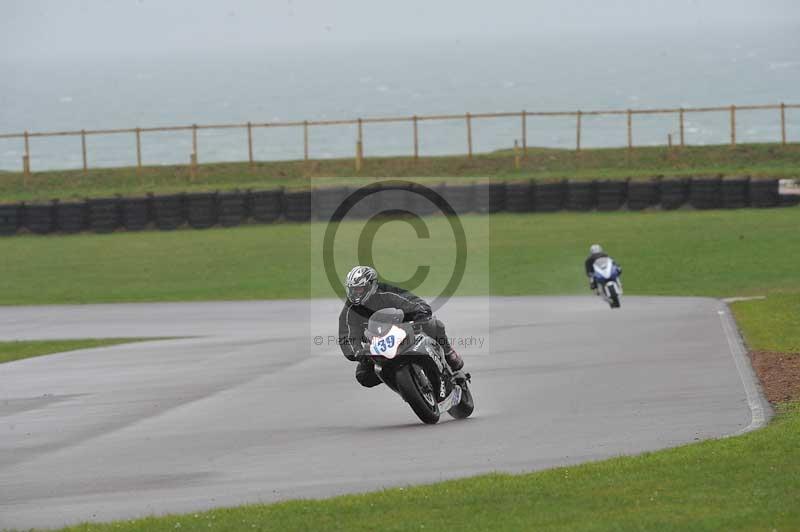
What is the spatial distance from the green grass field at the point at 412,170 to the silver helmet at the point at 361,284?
36.8 metres

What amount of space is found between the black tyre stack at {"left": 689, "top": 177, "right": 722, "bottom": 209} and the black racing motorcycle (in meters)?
28.9

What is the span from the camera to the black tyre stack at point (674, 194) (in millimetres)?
42031

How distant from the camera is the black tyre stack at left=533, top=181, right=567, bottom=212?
42750mm

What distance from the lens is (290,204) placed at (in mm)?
43062

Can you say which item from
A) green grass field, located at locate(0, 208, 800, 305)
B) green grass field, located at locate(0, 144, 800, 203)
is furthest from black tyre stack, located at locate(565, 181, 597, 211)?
green grass field, located at locate(0, 144, 800, 203)

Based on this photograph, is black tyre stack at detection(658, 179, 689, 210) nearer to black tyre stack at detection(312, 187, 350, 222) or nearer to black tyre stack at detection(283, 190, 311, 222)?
black tyre stack at detection(312, 187, 350, 222)

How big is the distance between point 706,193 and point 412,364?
30.0 m

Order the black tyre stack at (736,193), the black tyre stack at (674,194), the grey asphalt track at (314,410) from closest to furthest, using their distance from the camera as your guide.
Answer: the grey asphalt track at (314,410), the black tyre stack at (736,193), the black tyre stack at (674,194)

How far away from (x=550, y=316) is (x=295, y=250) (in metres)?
13.9

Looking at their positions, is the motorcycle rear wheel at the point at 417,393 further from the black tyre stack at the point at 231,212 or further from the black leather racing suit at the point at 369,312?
the black tyre stack at the point at 231,212

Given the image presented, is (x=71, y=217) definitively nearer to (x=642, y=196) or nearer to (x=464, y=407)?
(x=642, y=196)

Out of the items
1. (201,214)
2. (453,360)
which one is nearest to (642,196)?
(201,214)

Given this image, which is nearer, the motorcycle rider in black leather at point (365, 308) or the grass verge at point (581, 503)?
the grass verge at point (581, 503)

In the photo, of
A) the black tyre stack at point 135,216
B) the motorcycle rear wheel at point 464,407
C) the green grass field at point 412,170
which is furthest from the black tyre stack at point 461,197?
the motorcycle rear wheel at point 464,407
